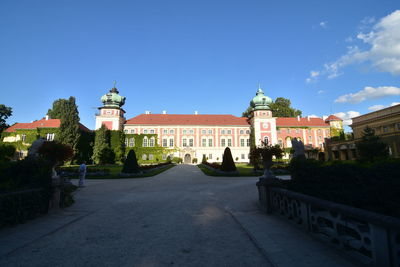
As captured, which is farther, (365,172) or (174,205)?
(174,205)

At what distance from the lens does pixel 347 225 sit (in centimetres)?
305

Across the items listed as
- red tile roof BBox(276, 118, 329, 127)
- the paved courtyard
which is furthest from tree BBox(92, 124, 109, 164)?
red tile roof BBox(276, 118, 329, 127)

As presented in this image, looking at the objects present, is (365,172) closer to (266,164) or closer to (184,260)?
(266,164)

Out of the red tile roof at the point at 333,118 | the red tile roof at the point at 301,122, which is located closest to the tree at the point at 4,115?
the red tile roof at the point at 301,122

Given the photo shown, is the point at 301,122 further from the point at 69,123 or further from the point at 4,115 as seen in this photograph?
the point at 4,115

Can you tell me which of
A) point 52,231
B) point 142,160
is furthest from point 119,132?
point 52,231

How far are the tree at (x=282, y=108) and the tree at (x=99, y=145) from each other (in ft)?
149

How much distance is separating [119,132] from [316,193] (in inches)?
1713

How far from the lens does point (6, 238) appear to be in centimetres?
391

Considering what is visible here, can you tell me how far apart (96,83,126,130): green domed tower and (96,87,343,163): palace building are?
1.41 m

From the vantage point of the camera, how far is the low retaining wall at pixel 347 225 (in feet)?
7.70

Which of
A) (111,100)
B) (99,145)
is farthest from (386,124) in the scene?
(111,100)

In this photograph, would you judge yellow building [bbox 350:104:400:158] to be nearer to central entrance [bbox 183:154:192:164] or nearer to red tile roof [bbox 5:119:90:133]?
central entrance [bbox 183:154:192:164]

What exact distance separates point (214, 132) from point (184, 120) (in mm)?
8637
